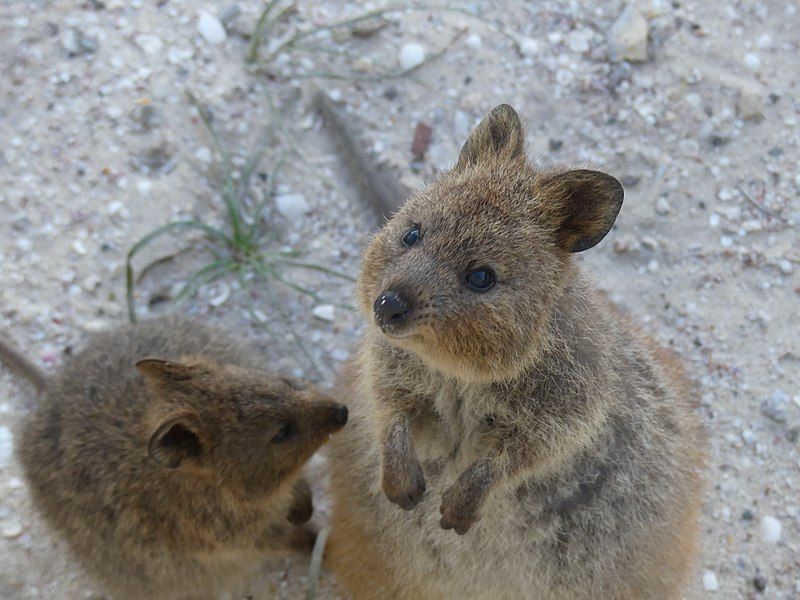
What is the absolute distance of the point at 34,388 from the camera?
4805 millimetres

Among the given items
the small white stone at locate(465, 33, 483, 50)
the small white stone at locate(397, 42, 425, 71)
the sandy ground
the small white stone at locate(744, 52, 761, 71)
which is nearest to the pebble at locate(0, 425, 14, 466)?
the sandy ground

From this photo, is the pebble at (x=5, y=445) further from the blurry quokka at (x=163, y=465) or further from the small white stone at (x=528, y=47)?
the small white stone at (x=528, y=47)

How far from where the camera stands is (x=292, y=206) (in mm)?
5566

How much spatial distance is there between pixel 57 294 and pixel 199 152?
3.99ft

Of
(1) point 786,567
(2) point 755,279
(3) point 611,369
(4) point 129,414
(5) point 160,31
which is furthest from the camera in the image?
(5) point 160,31

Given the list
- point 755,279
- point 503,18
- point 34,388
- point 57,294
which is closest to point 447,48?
point 503,18

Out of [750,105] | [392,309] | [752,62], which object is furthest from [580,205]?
[752,62]

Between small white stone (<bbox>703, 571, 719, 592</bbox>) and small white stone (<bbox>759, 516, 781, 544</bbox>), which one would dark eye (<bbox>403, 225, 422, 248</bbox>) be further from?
small white stone (<bbox>759, 516, 781, 544</bbox>)

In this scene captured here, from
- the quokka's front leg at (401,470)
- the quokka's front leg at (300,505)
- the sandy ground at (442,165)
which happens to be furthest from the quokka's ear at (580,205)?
the sandy ground at (442,165)

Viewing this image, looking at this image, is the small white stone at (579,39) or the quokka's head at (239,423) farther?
the small white stone at (579,39)

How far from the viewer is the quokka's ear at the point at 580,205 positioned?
9.99 feet

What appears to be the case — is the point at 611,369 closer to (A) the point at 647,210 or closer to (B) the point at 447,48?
(A) the point at 647,210

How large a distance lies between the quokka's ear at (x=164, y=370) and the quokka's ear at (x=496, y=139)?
1.48 m

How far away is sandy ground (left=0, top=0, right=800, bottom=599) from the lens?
4926 millimetres
